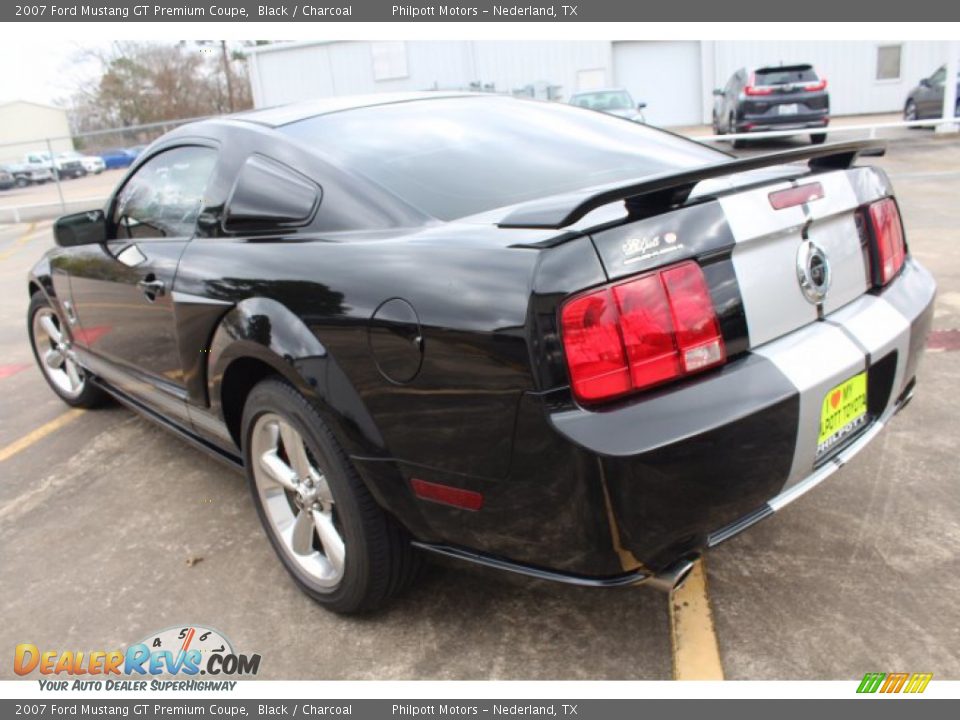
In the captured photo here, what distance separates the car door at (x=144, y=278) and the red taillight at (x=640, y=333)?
1.75m

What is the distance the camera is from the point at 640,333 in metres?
1.71

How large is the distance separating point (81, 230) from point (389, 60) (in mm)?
23045

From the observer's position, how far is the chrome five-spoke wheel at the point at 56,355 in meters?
4.36

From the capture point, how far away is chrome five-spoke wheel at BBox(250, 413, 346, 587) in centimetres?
237

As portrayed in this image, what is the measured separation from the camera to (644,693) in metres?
2.01

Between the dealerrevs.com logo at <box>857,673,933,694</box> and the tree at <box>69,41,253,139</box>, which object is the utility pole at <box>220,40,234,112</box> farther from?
the dealerrevs.com logo at <box>857,673,933,694</box>

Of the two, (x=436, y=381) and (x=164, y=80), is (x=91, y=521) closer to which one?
(x=436, y=381)

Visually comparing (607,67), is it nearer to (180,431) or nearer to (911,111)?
(911,111)

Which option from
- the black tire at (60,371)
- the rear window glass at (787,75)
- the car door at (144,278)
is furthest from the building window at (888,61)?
the car door at (144,278)

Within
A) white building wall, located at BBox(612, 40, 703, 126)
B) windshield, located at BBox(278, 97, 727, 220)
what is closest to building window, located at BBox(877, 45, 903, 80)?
white building wall, located at BBox(612, 40, 703, 126)

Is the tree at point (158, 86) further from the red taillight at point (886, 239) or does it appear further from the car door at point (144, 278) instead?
the red taillight at point (886, 239)

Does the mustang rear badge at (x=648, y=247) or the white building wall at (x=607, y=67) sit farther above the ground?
the white building wall at (x=607, y=67)

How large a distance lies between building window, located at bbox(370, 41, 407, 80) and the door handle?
23232mm

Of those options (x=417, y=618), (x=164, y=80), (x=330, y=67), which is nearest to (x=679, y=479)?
(x=417, y=618)
